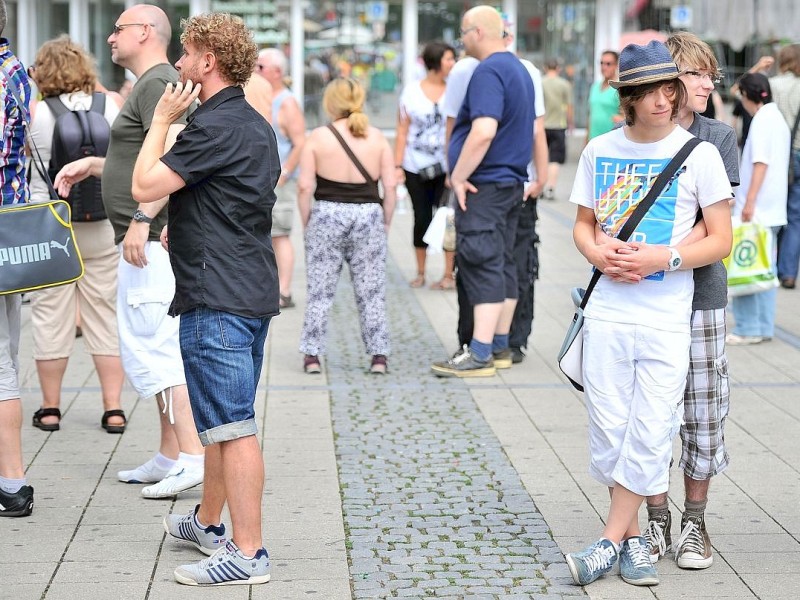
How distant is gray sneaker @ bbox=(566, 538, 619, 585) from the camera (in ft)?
13.9

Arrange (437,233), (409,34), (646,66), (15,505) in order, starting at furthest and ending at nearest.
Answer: (409,34)
(437,233)
(15,505)
(646,66)

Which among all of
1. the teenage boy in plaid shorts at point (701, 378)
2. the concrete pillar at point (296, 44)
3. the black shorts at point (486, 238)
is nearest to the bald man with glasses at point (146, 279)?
the teenage boy in plaid shorts at point (701, 378)

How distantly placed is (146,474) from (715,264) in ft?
8.16

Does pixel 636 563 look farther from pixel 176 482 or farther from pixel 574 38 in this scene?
pixel 574 38

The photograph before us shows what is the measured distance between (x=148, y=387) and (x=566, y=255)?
7961mm

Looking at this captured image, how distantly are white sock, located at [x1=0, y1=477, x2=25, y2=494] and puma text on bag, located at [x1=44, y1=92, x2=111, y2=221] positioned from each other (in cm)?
166

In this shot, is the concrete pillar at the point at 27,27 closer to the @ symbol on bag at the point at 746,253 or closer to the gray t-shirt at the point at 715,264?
the @ symbol on bag at the point at 746,253

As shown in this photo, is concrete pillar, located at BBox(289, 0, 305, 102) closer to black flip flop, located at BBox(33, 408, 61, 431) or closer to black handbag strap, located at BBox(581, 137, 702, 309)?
black flip flop, located at BBox(33, 408, 61, 431)

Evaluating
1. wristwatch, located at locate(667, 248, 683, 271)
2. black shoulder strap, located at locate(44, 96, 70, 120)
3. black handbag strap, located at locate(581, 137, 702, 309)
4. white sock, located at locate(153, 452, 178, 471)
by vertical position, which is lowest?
white sock, located at locate(153, 452, 178, 471)

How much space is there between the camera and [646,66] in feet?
13.4

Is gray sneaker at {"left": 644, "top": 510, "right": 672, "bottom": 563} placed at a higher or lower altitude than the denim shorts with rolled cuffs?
lower

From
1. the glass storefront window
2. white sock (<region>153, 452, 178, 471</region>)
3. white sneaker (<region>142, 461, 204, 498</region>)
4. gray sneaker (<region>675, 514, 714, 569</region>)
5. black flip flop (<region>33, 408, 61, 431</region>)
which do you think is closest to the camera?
gray sneaker (<region>675, 514, 714, 569</region>)

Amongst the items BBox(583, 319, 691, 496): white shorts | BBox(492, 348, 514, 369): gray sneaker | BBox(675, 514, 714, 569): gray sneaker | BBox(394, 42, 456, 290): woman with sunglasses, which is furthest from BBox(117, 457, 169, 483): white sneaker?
BBox(394, 42, 456, 290): woman with sunglasses

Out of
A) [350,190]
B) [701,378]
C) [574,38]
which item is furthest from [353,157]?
[574,38]
